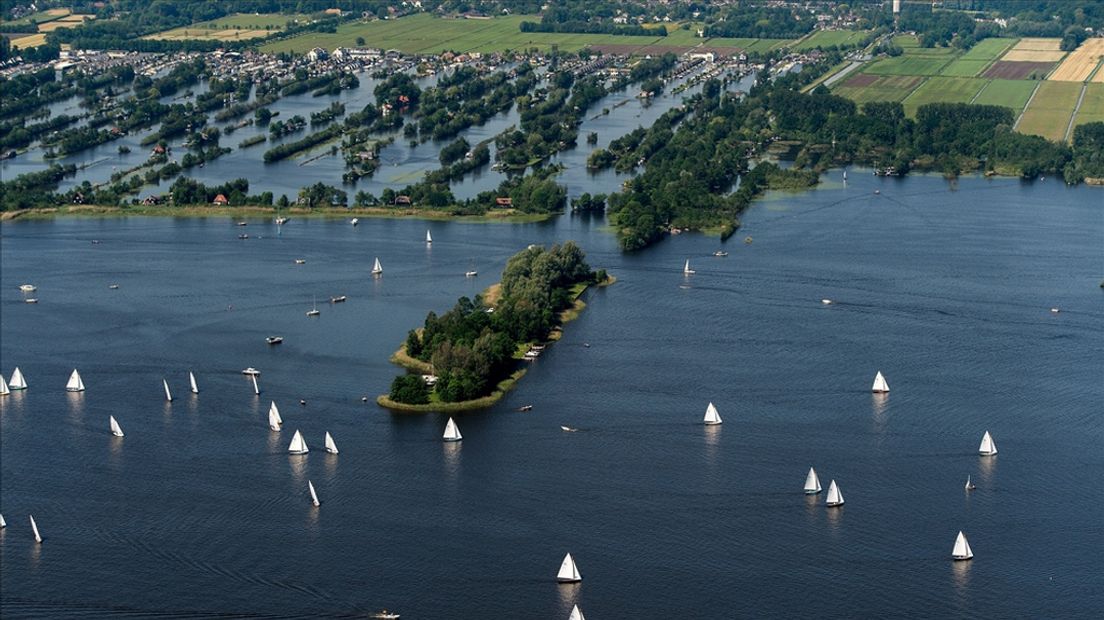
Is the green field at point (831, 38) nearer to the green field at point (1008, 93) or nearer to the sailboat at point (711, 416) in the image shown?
the green field at point (1008, 93)

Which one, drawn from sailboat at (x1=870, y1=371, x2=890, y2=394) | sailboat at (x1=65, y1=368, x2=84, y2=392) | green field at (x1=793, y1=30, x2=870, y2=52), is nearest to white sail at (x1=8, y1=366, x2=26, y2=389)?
sailboat at (x1=65, y1=368, x2=84, y2=392)

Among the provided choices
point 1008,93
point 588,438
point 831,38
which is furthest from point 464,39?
point 588,438

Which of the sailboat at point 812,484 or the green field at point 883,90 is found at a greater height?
the green field at point 883,90

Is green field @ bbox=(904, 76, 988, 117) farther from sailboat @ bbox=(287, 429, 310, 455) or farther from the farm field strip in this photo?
sailboat @ bbox=(287, 429, 310, 455)

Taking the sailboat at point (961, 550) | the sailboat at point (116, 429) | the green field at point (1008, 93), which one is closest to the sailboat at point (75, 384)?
the sailboat at point (116, 429)

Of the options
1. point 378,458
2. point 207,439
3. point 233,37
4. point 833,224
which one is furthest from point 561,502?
point 233,37

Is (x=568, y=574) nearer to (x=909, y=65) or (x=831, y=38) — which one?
(x=909, y=65)
